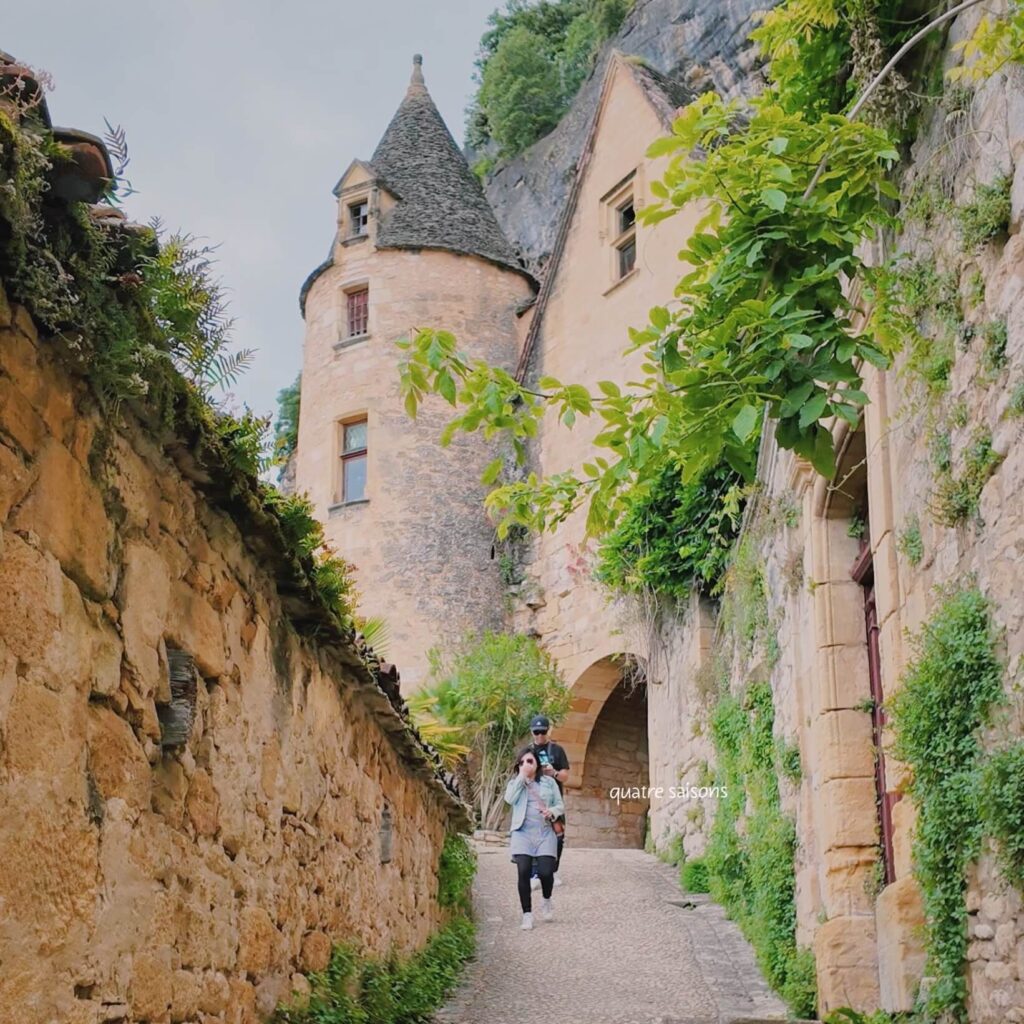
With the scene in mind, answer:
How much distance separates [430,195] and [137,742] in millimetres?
19269

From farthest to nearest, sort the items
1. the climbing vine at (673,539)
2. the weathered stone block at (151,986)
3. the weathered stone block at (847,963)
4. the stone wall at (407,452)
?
the stone wall at (407,452), the climbing vine at (673,539), the weathered stone block at (847,963), the weathered stone block at (151,986)

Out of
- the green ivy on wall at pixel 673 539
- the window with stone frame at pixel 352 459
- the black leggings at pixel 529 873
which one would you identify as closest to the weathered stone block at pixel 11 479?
the black leggings at pixel 529 873

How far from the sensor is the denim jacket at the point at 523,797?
9.73m

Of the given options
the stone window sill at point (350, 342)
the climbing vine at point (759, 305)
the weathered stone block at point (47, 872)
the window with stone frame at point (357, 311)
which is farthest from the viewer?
the window with stone frame at point (357, 311)

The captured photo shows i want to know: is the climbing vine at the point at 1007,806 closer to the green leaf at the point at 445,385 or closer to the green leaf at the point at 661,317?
the green leaf at the point at 661,317

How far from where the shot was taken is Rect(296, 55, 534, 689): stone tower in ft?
63.7

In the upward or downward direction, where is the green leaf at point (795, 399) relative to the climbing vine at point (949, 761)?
upward

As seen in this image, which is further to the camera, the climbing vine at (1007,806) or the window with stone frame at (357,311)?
the window with stone frame at (357,311)

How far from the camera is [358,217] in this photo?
21.9 meters

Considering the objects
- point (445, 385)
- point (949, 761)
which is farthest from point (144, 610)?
point (949, 761)

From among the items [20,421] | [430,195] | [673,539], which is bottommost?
[20,421]

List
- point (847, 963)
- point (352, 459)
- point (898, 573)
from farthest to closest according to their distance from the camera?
point (352, 459) → point (847, 963) → point (898, 573)

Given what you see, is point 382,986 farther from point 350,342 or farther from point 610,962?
point 350,342

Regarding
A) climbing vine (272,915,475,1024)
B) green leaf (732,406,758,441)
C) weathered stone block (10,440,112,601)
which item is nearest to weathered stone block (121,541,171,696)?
weathered stone block (10,440,112,601)
